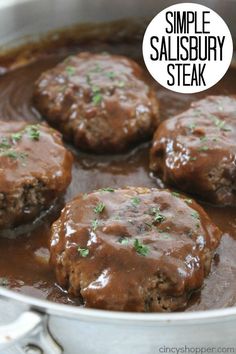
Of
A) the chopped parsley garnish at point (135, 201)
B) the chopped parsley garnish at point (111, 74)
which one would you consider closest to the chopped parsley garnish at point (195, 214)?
the chopped parsley garnish at point (135, 201)

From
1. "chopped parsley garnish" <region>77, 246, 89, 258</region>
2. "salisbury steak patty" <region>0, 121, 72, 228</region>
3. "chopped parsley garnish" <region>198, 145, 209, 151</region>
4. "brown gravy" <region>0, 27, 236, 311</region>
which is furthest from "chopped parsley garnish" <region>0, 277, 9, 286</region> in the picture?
"chopped parsley garnish" <region>198, 145, 209, 151</region>

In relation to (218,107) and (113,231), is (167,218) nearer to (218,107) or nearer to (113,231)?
(113,231)

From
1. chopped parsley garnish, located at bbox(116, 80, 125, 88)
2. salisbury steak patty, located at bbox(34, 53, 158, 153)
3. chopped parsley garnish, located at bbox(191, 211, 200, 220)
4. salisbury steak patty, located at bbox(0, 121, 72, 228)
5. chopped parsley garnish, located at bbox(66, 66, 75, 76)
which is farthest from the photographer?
chopped parsley garnish, located at bbox(66, 66, 75, 76)

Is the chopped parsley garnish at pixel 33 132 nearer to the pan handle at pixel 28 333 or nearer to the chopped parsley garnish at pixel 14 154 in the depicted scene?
the chopped parsley garnish at pixel 14 154

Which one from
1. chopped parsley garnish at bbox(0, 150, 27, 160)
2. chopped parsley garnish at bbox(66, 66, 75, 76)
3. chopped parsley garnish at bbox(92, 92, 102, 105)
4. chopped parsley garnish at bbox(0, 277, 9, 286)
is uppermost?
chopped parsley garnish at bbox(66, 66, 75, 76)

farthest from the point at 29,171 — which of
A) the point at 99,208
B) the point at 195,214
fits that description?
the point at 195,214

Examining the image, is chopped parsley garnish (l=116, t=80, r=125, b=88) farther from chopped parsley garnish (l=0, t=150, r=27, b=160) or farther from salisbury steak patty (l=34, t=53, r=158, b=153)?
chopped parsley garnish (l=0, t=150, r=27, b=160)

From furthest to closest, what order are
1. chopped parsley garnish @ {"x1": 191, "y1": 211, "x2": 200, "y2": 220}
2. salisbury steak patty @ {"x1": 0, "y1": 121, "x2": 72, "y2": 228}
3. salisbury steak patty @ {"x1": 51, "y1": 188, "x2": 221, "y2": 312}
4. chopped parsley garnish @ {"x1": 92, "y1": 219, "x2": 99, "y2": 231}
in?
salisbury steak patty @ {"x1": 0, "y1": 121, "x2": 72, "y2": 228}, chopped parsley garnish @ {"x1": 191, "y1": 211, "x2": 200, "y2": 220}, chopped parsley garnish @ {"x1": 92, "y1": 219, "x2": 99, "y2": 231}, salisbury steak patty @ {"x1": 51, "y1": 188, "x2": 221, "y2": 312}
